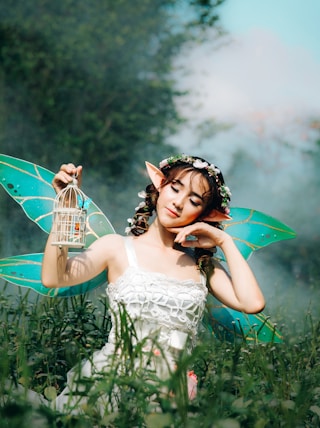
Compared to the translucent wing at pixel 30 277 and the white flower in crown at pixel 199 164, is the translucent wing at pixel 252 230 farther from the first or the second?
the translucent wing at pixel 30 277

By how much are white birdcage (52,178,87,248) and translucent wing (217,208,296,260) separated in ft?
2.23

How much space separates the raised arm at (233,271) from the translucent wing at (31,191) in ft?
1.17

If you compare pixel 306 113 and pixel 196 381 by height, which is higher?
pixel 306 113

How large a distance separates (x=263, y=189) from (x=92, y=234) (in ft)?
15.2

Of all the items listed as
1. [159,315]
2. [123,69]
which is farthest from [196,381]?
[123,69]

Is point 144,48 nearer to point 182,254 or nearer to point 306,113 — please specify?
point 306,113

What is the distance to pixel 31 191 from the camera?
2326 mm

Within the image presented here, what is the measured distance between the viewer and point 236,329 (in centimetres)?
240

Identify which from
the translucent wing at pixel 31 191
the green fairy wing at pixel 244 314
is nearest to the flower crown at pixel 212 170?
the green fairy wing at pixel 244 314

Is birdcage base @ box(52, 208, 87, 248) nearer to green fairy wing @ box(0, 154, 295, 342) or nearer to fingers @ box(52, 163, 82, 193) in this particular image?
fingers @ box(52, 163, 82, 193)

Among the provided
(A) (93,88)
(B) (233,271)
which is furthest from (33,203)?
(A) (93,88)

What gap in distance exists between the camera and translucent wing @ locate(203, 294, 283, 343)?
7.83 ft

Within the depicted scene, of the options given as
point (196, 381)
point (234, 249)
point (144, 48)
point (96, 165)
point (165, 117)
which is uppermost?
point (144, 48)

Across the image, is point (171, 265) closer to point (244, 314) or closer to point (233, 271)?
point (233, 271)
